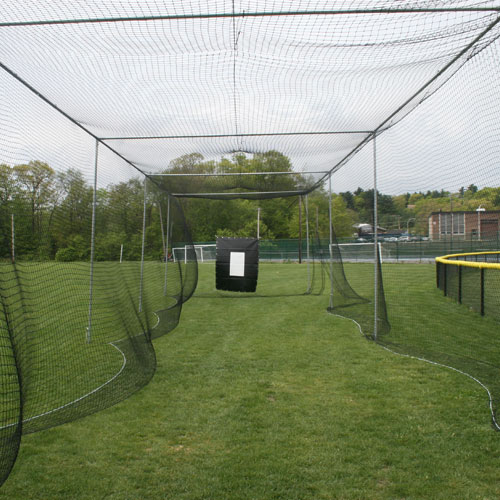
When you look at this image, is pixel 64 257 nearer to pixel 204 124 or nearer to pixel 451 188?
pixel 204 124

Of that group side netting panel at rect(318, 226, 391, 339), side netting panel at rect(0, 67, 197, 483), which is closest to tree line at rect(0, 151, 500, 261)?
side netting panel at rect(0, 67, 197, 483)

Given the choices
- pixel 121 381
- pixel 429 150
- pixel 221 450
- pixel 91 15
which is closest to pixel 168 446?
pixel 221 450

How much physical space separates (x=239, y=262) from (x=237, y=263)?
46 millimetres

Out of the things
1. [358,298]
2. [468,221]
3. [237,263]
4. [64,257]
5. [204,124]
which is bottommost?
[358,298]

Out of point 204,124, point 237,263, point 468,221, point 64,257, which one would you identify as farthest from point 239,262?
point 468,221

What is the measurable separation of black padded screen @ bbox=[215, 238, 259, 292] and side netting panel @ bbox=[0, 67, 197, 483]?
87 cm

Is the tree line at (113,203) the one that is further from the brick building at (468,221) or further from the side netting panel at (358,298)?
the side netting panel at (358,298)

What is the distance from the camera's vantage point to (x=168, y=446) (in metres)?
2.27

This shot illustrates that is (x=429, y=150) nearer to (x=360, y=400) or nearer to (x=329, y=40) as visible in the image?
(x=329, y=40)

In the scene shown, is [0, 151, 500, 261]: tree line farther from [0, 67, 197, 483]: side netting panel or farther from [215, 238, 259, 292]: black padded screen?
[215, 238, 259, 292]: black padded screen

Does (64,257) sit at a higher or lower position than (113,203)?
lower

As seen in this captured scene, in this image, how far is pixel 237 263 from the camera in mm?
8117

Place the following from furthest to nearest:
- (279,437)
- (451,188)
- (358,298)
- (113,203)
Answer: (358,298) → (113,203) → (451,188) → (279,437)

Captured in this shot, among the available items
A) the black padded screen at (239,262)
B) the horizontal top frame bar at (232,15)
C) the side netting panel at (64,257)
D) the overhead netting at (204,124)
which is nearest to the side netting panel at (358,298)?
the overhead netting at (204,124)
